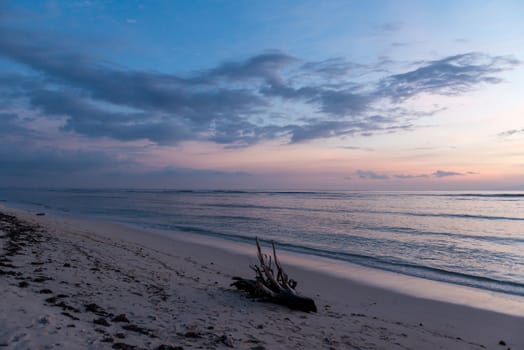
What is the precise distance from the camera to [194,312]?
679cm

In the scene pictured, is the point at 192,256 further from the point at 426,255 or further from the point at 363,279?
the point at 426,255

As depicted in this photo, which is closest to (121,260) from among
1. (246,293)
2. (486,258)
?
(246,293)

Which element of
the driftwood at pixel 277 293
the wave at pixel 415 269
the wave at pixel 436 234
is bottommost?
the wave at pixel 415 269

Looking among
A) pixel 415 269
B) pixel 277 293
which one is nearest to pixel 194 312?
pixel 277 293

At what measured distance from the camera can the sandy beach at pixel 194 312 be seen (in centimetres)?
507

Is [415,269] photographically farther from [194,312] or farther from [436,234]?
[436,234]

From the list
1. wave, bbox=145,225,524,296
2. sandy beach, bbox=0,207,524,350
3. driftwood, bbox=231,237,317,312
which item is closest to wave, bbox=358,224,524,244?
wave, bbox=145,225,524,296

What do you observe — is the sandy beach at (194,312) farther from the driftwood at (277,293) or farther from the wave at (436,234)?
the wave at (436,234)

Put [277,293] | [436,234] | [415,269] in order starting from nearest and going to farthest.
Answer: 1. [277,293]
2. [415,269]
3. [436,234]

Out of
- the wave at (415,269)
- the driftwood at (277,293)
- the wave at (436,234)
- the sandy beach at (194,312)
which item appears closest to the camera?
the sandy beach at (194,312)

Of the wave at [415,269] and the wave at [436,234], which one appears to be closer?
the wave at [415,269]

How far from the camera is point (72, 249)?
12344 millimetres

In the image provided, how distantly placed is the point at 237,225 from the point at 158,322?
22830mm

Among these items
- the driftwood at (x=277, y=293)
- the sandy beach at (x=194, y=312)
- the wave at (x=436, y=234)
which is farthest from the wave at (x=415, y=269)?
the wave at (x=436, y=234)
